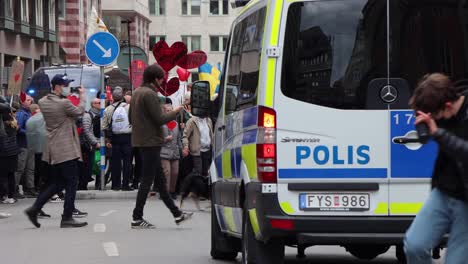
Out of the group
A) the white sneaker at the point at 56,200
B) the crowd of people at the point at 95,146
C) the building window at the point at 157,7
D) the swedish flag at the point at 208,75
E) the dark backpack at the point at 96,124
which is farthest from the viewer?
the building window at the point at 157,7

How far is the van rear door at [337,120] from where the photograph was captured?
966 centimetres

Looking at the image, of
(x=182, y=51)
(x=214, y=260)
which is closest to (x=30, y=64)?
(x=182, y=51)

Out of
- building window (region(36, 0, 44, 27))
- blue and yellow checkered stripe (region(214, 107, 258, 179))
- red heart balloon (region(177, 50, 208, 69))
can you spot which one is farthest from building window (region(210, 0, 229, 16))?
blue and yellow checkered stripe (region(214, 107, 258, 179))

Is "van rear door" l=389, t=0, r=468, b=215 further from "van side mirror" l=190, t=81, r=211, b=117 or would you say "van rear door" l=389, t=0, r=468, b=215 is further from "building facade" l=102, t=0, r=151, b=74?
"building facade" l=102, t=0, r=151, b=74

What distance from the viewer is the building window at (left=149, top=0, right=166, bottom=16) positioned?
387 ft

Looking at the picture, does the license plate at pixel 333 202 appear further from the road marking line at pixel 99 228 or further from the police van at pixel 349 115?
the road marking line at pixel 99 228

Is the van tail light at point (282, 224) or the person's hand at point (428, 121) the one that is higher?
the person's hand at point (428, 121)

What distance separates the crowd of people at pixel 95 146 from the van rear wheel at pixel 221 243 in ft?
11.0

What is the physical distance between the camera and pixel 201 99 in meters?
12.6

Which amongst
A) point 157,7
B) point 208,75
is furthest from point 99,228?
point 157,7

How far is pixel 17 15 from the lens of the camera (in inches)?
2084

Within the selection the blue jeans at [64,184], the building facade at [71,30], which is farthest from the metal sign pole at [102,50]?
the building facade at [71,30]

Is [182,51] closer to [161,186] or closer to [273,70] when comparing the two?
[161,186]

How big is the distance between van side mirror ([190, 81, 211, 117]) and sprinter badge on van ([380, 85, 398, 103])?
324cm
